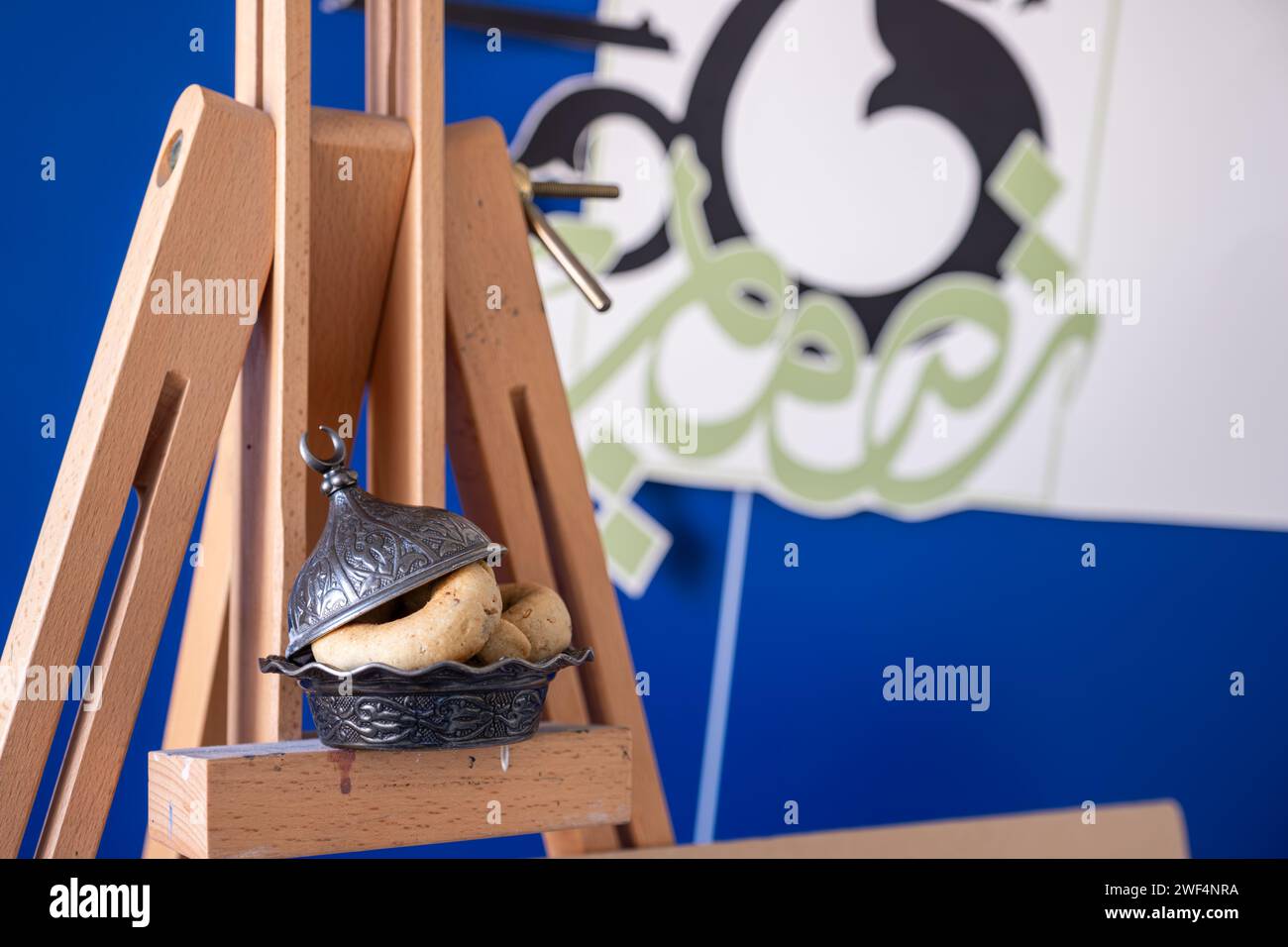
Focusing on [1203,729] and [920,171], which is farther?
[1203,729]

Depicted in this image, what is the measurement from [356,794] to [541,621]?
184mm

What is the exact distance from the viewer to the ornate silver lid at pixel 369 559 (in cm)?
97

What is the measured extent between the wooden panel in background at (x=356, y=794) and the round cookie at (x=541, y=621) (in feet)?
0.25

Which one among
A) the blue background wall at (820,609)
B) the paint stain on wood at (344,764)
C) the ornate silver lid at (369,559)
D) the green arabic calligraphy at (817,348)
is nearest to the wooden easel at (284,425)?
the paint stain on wood at (344,764)

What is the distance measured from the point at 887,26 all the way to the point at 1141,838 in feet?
5.05

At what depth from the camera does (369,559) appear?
0.98 metres

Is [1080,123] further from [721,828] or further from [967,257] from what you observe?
[721,828]

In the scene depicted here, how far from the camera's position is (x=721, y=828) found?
2387 millimetres

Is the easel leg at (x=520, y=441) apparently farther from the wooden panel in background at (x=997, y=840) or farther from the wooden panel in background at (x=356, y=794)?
the wooden panel in background at (x=356, y=794)

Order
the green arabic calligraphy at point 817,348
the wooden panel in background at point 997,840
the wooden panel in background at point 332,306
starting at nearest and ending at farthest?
the wooden panel in background at point 332,306
the wooden panel in background at point 997,840
the green arabic calligraphy at point 817,348

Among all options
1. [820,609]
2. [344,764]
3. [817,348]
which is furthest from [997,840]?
[817,348]

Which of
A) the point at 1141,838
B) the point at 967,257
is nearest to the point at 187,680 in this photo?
the point at 1141,838

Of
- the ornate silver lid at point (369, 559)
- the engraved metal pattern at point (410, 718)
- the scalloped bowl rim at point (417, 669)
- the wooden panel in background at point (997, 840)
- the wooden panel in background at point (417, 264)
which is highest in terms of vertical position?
the wooden panel in background at point (417, 264)

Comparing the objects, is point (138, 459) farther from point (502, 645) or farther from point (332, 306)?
point (502, 645)
